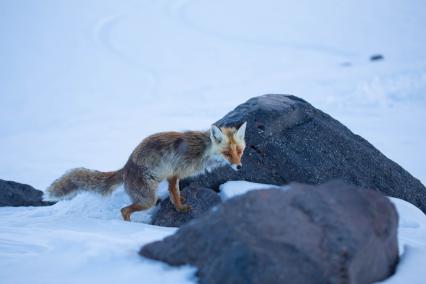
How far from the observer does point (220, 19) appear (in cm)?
3212

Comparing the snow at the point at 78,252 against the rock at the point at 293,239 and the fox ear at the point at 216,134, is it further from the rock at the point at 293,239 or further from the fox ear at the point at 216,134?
the fox ear at the point at 216,134

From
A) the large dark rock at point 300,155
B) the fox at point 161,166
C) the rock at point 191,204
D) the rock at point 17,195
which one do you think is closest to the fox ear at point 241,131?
the fox at point 161,166

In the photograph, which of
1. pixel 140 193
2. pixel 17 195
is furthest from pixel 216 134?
pixel 17 195

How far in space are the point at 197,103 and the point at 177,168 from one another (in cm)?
1437

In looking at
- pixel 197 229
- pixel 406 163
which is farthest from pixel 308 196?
pixel 406 163

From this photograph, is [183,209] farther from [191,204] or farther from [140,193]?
[140,193]

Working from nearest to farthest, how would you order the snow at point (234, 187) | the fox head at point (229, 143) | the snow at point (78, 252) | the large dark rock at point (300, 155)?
the snow at point (78, 252) < the fox head at point (229, 143) < the snow at point (234, 187) < the large dark rock at point (300, 155)

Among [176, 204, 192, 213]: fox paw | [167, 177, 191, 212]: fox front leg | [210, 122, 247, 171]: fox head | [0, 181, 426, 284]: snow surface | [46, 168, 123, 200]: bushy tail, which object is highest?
[210, 122, 247, 171]: fox head

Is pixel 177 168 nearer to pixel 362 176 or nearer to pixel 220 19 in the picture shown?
pixel 362 176

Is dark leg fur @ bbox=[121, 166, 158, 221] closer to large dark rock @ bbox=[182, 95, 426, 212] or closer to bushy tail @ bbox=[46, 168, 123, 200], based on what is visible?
bushy tail @ bbox=[46, 168, 123, 200]

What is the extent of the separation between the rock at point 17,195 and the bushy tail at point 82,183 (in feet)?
5.67

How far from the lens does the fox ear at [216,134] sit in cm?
602

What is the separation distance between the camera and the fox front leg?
6.29 m

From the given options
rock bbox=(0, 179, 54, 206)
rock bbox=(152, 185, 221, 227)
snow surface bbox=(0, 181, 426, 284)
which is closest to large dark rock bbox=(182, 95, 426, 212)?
rock bbox=(152, 185, 221, 227)
